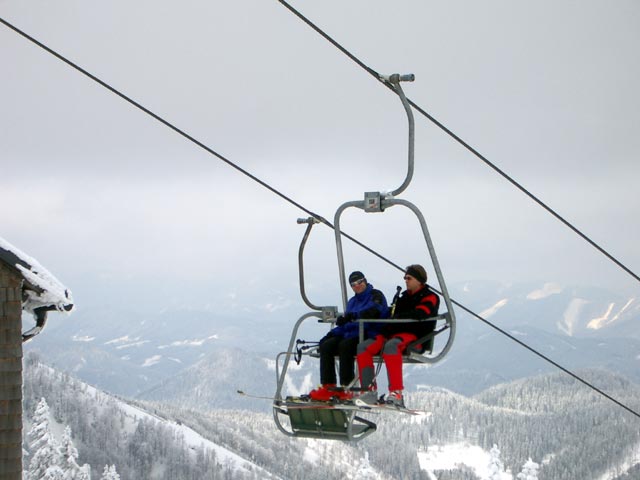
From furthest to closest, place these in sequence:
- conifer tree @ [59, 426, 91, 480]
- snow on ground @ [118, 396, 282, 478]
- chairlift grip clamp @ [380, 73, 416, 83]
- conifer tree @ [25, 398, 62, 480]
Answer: snow on ground @ [118, 396, 282, 478] → conifer tree @ [59, 426, 91, 480] → conifer tree @ [25, 398, 62, 480] → chairlift grip clamp @ [380, 73, 416, 83]

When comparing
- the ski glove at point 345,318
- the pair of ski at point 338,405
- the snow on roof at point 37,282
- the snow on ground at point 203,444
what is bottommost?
the snow on ground at point 203,444

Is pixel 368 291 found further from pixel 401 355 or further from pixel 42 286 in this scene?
pixel 42 286

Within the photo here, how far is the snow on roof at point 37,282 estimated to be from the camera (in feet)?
33.6

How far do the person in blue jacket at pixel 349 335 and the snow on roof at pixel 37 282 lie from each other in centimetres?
347

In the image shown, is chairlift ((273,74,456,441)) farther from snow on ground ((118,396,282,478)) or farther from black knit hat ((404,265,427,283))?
snow on ground ((118,396,282,478))

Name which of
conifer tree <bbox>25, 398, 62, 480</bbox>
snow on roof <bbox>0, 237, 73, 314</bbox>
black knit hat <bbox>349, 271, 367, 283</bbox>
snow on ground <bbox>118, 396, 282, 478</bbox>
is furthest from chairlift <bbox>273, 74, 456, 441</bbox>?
snow on ground <bbox>118, 396, 282, 478</bbox>

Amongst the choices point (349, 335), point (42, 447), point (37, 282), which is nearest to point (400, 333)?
point (349, 335)

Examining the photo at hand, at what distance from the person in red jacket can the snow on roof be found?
13.3 feet

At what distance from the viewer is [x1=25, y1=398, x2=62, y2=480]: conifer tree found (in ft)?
189

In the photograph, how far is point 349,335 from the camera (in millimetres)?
9172

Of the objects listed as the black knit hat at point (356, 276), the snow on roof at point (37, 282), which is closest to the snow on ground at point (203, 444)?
the snow on roof at point (37, 282)

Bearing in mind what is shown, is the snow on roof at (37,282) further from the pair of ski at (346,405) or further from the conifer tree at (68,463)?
the conifer tree at (68,463)

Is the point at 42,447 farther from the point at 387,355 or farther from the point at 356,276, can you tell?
the point at 387,355

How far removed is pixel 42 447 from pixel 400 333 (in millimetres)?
57202
